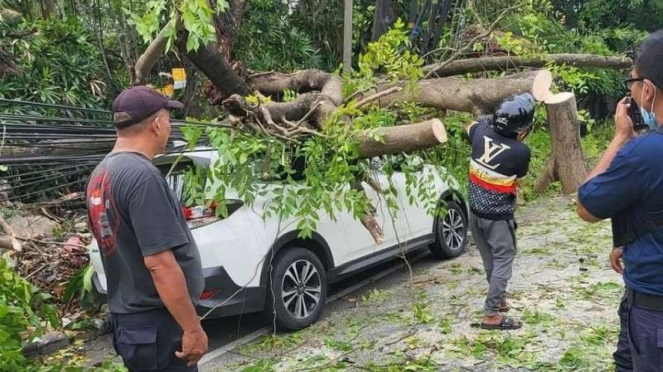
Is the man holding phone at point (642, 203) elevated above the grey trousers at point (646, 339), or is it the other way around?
the man holding phone at point (642, 203)

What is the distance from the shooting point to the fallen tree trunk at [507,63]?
635cm

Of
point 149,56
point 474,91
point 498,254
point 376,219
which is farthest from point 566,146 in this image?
point 149,56

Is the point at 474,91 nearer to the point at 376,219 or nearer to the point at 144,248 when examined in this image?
the point at 376,219

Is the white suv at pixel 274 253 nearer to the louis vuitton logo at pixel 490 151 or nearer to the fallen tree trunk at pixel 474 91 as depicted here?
the fallen tree trunk at pixel 474 91

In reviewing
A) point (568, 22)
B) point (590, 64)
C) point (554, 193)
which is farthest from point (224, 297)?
point (568, 22)

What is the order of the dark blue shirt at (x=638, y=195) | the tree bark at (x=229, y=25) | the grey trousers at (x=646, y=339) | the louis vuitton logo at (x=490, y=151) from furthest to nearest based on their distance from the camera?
the tree bark at (x=229, y=25) → the louis vuitton logo at (x=490, y=151) → the grey trousers at (x=646, y=339) → the dark blue shirt at (x=638, y=195)

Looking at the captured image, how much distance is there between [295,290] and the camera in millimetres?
5242

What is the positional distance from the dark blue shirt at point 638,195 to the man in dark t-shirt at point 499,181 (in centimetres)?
229

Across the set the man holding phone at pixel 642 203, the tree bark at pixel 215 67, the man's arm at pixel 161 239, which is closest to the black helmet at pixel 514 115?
the man holding phone at pixel 642 203

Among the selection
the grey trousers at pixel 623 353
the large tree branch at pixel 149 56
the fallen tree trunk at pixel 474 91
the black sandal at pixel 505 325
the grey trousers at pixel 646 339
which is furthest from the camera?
the large tree branch at pixel 149 56

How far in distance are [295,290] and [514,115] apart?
2.30m

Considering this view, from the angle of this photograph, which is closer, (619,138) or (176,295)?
(176,295)

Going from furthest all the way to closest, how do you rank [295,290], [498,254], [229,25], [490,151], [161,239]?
1. [229,25]
2. [295,290]
3. [498,254]
4. [490,151]
5. [161,239]

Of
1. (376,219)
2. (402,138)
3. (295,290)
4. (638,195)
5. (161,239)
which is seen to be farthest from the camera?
(376,219)
